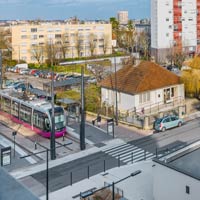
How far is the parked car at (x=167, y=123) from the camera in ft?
103

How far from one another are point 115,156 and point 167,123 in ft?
24.9

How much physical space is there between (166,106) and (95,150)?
1524 cm

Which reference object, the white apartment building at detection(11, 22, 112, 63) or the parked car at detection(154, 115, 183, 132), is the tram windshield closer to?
the parked car at detection(154, 115, 183, 132)

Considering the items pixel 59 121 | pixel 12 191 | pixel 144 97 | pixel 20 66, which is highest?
pixel 20 66

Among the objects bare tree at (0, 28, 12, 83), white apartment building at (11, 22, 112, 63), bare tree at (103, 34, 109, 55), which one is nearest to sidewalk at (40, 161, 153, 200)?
bare tree at (0, 28, 12, 83)

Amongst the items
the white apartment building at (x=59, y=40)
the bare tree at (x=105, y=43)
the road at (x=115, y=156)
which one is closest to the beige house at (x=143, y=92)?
the road at (x=115, y=156)

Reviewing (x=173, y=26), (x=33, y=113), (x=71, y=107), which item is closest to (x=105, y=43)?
(x=173, y=26)

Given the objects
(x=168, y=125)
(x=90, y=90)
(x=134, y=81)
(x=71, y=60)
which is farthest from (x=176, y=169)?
(x=71, y=60)

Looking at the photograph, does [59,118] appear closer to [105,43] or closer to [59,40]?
[59,40]

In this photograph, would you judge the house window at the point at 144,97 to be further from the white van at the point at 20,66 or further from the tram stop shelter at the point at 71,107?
the white van at the point at 20,66

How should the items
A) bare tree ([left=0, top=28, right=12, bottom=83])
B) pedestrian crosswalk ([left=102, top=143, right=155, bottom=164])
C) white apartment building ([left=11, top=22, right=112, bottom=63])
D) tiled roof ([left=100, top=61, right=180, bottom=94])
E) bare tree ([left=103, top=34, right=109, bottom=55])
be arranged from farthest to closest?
bare tree ([left=103, top=34, right=109, bottom=55]), white apartment building ([left=11, top=22, right=112, bottom=63]), bare tree ([left=0, top=28, right=12, bottom=83]), tiled roof ([left=100, top=61, right=180, bottom=94]), pedestrian crosswalk ([left=102, top=143, right=155, bottom=164])

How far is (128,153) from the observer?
26.7 meters

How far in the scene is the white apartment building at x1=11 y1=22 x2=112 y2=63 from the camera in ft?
268

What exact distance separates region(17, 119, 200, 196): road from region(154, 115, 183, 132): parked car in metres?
0.43
